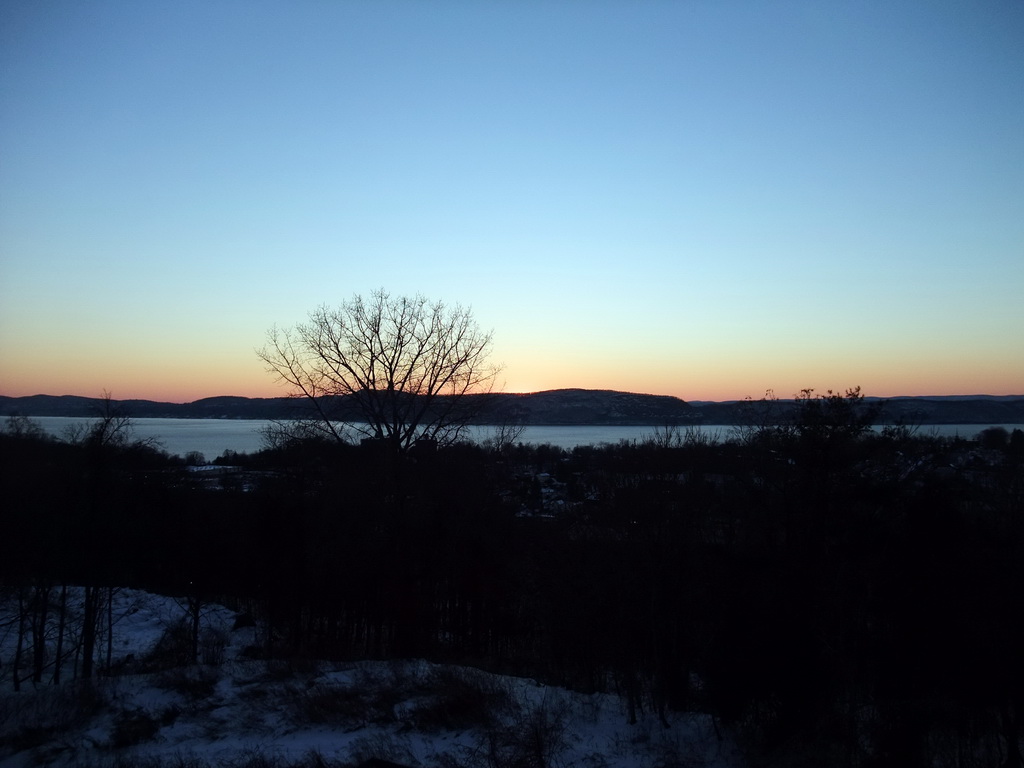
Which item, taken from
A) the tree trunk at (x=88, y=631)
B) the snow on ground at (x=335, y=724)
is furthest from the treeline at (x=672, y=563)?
the snow on ground at (x=335, y=724)

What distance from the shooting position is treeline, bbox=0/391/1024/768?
371 inches

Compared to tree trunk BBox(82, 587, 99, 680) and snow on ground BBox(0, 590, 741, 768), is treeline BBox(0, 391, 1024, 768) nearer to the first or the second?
tree trunk BBox(82, 587, 99, 680)

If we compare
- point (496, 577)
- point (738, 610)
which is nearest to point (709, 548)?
point (738, 610)

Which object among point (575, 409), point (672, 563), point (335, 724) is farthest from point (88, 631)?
point (575, 409)

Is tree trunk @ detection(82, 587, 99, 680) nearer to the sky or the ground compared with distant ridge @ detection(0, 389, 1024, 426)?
nearer to the ground

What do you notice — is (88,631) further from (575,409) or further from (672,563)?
(575,409)

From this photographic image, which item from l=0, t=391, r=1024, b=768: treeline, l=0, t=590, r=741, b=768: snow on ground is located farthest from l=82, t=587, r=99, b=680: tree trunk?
l=0, t=590, r=741, b=768: snow on ground

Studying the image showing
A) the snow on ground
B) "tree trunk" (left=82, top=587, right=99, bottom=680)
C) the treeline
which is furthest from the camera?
"tree trunk" (left=82, top=587, right=99, bottom=680)

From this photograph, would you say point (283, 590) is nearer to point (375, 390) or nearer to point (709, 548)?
point (375, 390)

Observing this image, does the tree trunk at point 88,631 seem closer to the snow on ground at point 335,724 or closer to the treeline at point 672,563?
the treeline at point 672,563

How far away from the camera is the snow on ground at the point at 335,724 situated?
9036mm

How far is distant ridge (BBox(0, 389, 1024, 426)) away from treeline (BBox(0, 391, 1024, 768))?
2166 millimetres

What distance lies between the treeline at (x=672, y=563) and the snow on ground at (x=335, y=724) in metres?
1.11

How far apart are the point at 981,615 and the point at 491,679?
810 centimetres
